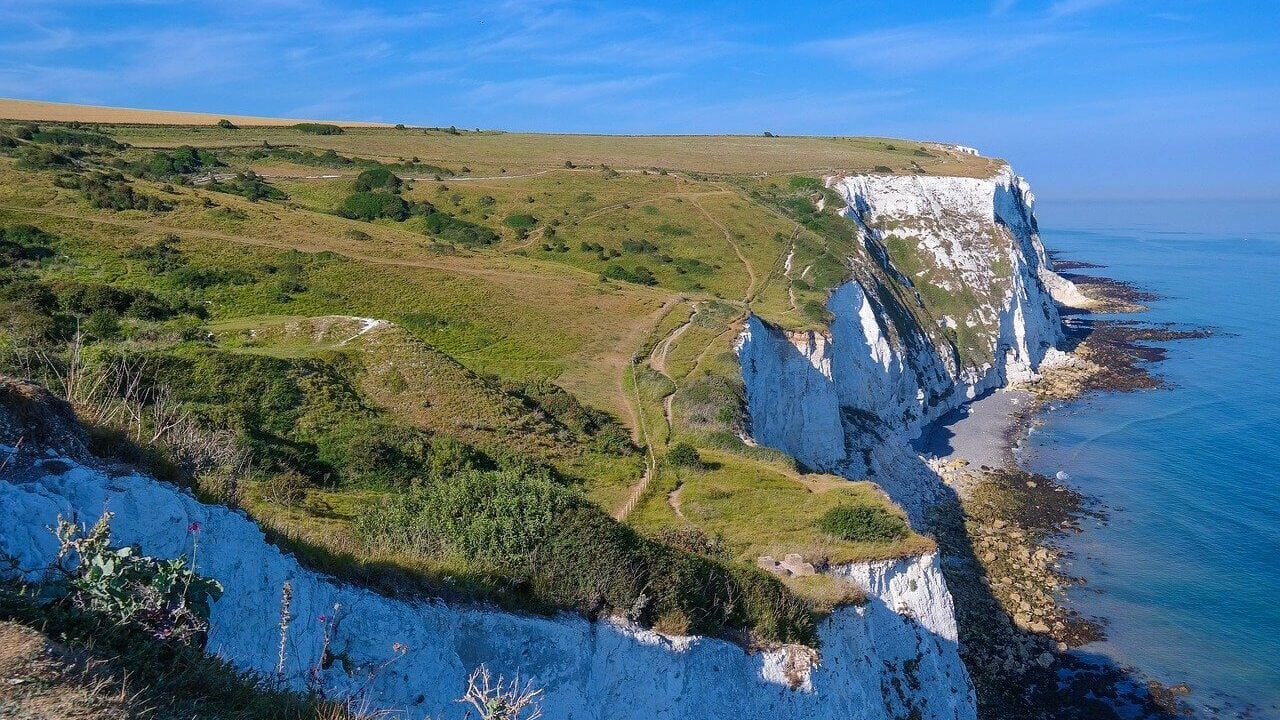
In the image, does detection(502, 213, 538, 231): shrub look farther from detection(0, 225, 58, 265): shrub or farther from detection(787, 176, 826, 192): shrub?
detection(787, 176, 826, 192): shrub

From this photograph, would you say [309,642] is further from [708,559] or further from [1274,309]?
[1274,309]

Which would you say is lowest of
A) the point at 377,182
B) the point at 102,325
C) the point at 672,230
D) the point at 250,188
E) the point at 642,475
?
the point at 642,475

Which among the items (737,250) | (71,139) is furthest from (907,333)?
(71,139)

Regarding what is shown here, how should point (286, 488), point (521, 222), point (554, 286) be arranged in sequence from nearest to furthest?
point (286, 488), point (554, 286), point (521, 222)

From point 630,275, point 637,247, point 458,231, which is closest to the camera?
point 630,275

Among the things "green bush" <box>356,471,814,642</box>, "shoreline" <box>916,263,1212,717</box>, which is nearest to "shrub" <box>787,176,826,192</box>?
"shoreline" <box>916,263,1212,717</box>

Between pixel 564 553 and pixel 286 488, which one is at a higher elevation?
pixel 564 553

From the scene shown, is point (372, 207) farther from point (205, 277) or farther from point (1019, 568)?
point (1019, 568)

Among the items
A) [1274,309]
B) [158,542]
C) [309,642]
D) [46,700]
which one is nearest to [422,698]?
[309,642]
